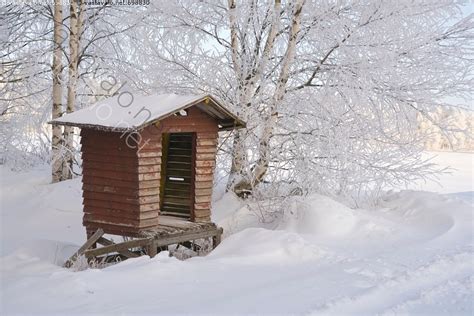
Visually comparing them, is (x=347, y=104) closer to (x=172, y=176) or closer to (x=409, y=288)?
(x=172, y=176)

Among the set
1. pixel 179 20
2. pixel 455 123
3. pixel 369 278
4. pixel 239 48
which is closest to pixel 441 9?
pixel 455 123

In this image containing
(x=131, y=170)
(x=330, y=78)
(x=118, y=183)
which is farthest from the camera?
(x=330, y=78)

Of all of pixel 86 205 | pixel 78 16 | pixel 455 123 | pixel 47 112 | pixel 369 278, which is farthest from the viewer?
pixel 47 112

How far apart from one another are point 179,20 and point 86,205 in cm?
396

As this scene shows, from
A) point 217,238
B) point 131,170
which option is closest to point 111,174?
point 131,170

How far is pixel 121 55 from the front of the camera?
12.1 metres

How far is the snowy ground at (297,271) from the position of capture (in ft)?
15.3

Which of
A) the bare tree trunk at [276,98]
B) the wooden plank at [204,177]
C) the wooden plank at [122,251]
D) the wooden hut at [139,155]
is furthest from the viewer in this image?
the bare tree trunk at [276,98]

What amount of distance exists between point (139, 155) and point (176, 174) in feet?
7.21

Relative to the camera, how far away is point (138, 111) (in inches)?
256

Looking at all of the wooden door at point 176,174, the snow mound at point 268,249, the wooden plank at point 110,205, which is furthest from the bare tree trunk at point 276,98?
the wooden plank at point 110,205

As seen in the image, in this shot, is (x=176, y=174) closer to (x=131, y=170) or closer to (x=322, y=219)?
(x=131, y=170)

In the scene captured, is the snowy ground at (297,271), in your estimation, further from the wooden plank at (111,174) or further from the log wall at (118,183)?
the wooden plank at (111,174)

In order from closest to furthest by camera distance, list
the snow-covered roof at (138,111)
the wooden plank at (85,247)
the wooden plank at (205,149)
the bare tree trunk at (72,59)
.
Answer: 1. the snow-covered roof at (138,111)
2. the wooden plank at (85,247)
3. the wooden plank at (205,149)
4. the bare tree trunk at (72,59)
